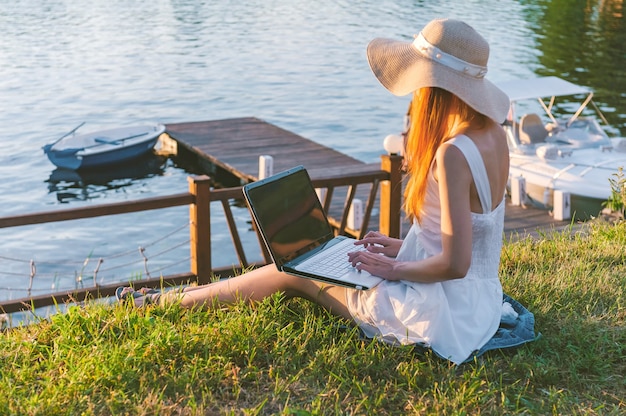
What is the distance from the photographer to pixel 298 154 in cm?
1903

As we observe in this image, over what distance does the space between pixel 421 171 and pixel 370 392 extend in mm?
926

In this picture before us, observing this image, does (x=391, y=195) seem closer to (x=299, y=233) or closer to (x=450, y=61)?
(x=299, y=233)

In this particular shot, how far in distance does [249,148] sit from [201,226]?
40.7 feet

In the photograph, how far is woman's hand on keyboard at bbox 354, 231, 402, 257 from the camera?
3963 mm

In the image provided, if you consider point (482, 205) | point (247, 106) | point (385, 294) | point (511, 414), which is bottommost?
point (247, 106)

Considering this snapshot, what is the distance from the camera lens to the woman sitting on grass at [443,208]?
11.0 ft

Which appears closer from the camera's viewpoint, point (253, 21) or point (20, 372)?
point (20, 372)

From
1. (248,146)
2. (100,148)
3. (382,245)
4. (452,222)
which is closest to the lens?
(452,222)

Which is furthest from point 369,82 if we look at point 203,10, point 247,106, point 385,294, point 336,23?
point 385,294

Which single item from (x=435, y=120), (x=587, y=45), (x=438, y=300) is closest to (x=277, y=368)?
(x=438, y=300)

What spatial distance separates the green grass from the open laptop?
0.78 ft

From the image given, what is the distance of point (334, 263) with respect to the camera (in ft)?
12.7

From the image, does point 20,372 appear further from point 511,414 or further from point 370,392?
point 511,414

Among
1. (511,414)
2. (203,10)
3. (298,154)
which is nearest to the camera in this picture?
(511,414)
